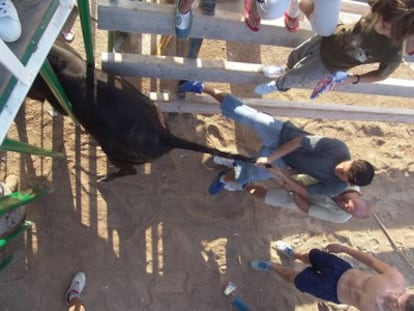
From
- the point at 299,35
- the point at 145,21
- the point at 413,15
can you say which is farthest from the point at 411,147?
the point at 145,21

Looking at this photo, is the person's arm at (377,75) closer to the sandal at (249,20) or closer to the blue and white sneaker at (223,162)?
the sandal at (249,20)

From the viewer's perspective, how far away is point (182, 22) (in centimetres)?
266

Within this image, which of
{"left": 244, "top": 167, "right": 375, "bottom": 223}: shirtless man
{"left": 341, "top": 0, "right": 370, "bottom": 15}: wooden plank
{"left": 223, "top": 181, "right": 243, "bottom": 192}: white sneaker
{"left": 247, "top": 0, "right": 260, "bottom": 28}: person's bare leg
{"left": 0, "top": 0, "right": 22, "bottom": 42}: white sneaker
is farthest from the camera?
{"left": 223, "top": 181, "right": 243, "bottom": 192}: white sneaker

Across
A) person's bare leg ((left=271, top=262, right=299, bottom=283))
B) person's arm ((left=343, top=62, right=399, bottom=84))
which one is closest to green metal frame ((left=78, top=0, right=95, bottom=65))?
person's arm ((left=343, top=62, right=399, bottom=84))

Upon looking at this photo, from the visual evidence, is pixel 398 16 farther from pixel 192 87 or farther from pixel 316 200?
pixel 192 87

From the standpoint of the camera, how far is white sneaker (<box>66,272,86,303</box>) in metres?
3.56

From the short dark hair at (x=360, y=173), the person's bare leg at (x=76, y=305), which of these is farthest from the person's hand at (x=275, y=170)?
the person's bare leg at (x=76, y=305)

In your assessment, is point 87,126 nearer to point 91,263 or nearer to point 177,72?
point 177,72

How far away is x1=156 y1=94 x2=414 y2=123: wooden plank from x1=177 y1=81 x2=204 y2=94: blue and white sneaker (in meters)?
0.15

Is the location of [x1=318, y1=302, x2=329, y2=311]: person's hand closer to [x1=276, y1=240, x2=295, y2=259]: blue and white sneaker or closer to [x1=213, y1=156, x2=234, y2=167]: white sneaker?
[x1=276, y1=240, x2=295, y2=259]: blue and white sneaker

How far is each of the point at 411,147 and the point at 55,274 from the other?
13.5 feet

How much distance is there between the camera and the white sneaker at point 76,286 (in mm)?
3559

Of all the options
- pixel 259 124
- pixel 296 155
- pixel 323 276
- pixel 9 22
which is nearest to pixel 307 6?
pixel 259 124

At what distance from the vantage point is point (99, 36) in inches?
171
